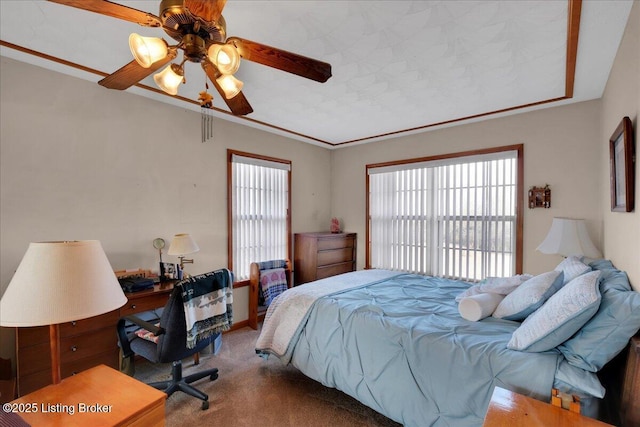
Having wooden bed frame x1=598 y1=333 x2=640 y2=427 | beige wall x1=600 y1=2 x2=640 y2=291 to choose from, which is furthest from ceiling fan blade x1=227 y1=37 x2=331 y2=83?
wooden bed frame x1=598 y1=333 x2=640 y2=427

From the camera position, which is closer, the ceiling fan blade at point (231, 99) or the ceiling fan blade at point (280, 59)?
the ceiling fan blade at point (280, 59)

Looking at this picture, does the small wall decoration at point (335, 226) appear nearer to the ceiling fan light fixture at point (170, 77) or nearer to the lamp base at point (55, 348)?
the ceiling fan light fixture at point (170, 77)

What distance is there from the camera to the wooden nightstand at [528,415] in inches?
43.5

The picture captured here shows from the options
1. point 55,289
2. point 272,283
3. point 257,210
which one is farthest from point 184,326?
point 257,210

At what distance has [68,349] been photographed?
83.7 inches

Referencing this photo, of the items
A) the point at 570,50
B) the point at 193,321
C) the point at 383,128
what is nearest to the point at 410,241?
the point at 383,128

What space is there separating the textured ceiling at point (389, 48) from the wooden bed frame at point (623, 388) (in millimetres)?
1738

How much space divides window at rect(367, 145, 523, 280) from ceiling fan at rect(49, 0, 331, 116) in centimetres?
279

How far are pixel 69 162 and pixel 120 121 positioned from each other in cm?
57

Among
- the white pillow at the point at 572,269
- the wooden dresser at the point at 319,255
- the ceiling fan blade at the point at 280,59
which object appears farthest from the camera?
the wooden dresser at the point at 319,255

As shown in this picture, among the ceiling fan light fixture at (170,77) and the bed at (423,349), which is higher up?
the ceiling fan light fixture at (170,77)

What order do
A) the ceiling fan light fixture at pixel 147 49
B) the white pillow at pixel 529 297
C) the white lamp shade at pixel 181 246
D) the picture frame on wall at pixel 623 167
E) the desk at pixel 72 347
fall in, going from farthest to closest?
the white lamp shade at pixel 181 246 < the desk at pixel 72 347 < the white pillow at pixel 529 297 < the picture frame on wall at pixel 623 167 < the ceiling fan light fixture at pixel 147 49

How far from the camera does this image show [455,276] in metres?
3.85

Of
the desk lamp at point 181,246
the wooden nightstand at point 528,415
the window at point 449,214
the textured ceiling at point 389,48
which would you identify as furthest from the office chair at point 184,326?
the window at point 449,214
